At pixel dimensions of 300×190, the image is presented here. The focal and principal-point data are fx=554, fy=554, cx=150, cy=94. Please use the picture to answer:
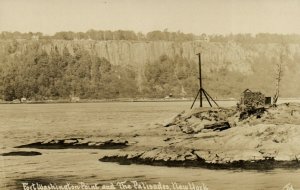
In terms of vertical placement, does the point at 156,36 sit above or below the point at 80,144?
above

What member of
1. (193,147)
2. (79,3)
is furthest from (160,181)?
(79,3)

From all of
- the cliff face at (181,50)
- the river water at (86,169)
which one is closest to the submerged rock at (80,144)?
the river water at (86,169)

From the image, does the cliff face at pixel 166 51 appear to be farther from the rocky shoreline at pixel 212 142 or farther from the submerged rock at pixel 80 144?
the submerged rock at pixel 80 144

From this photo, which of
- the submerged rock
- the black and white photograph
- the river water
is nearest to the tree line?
the black and white photograph

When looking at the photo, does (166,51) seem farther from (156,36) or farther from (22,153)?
(22,153)

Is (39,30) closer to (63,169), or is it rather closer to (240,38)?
(63,169)

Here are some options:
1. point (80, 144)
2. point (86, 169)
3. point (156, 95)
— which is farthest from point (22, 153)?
point (156, 95)

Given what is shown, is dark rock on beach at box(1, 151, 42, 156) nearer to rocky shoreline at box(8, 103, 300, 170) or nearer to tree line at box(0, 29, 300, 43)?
rocky shoreline at box(8, 103, 300, 170)

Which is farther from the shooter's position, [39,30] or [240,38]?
[240,38]
